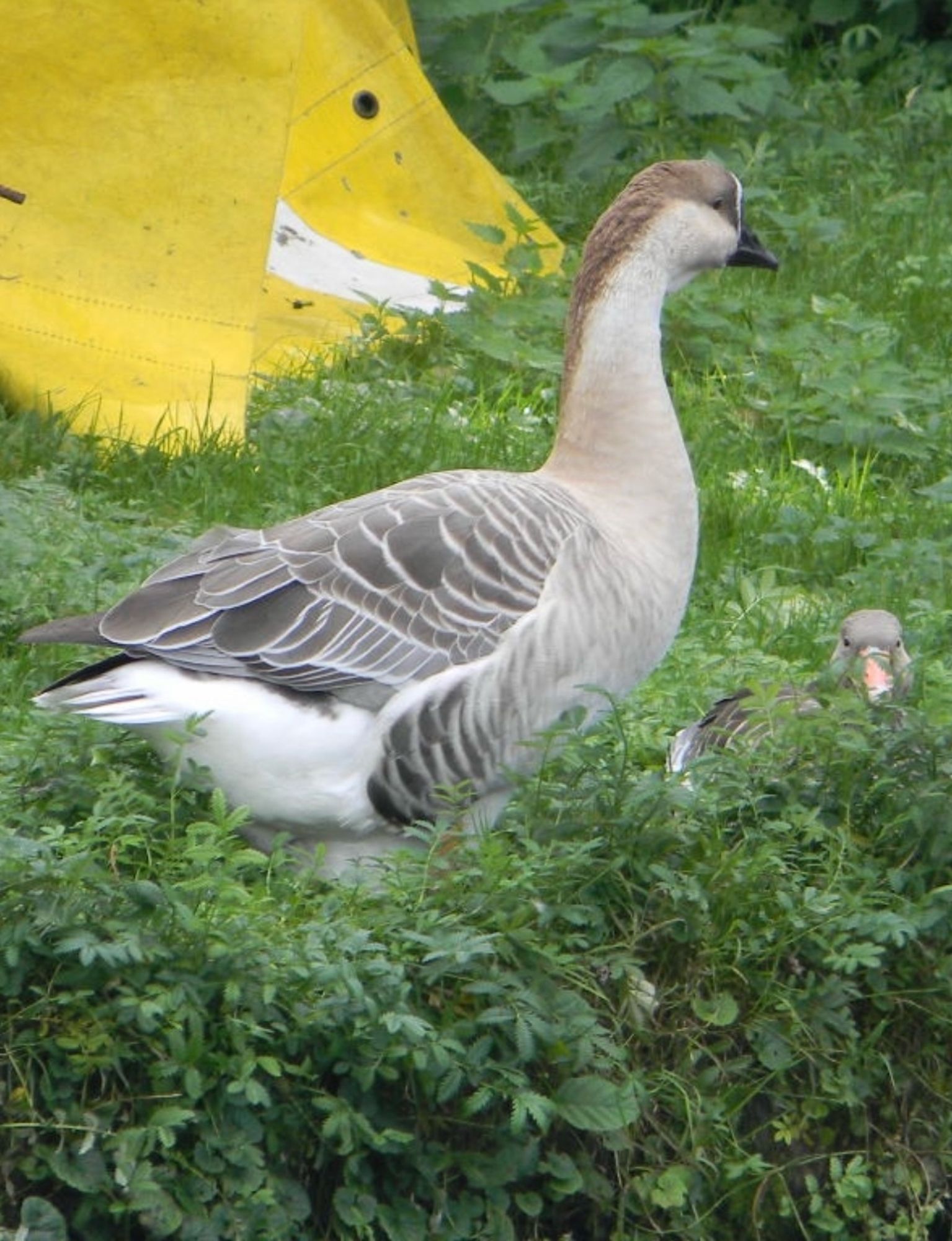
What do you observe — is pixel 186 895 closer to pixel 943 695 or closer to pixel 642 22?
pixel 943 695

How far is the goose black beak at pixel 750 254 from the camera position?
5.34 metres

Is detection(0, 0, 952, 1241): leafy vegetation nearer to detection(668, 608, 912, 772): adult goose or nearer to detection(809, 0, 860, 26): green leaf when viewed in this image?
detection(668, 608, 912, 772): adult goose

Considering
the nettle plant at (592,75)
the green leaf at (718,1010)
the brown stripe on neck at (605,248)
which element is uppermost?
the nettle plant at (592,75)

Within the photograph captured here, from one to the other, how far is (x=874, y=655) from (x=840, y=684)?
455 millimetres

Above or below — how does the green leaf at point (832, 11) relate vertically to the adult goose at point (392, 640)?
above

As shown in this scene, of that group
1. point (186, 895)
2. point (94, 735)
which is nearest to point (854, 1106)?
point (186, 895)

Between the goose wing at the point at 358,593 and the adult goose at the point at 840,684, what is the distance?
0.52 meters

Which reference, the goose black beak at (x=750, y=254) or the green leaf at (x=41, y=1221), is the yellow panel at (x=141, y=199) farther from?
the green leaf at (x=41, y=1221)

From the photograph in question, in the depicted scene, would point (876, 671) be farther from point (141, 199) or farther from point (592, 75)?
point (592, 75)

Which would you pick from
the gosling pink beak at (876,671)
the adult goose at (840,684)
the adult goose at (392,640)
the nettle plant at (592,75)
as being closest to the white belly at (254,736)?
the adult goose at (392,640)

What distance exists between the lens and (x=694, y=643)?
5.79 meters

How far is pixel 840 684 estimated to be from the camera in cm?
463

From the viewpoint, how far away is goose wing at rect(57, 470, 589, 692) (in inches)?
174

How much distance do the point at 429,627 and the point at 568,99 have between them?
5086mm
